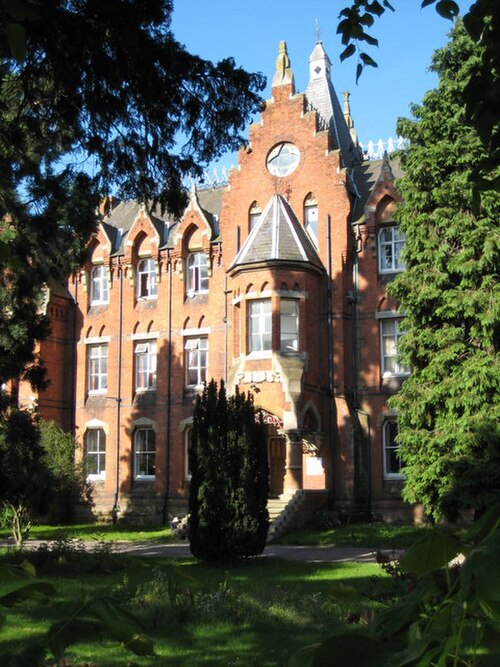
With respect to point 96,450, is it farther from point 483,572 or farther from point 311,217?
point 483,572

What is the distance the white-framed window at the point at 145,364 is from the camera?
32750 mm

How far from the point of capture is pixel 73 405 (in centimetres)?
3416

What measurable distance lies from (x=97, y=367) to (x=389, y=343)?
1316cm

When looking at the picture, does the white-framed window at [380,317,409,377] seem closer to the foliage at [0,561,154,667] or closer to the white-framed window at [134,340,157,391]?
the white-framed window at [134,340,157,391]

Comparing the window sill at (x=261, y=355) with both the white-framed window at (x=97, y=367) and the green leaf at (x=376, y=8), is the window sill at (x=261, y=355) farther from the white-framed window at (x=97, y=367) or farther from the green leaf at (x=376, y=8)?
the green leaf at (x=376, y=8)

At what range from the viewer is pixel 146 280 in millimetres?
33781

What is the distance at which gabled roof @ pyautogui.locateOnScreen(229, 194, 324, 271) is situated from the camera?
1089 inches

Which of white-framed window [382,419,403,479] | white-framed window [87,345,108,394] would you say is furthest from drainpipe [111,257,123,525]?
white-framed window [382,419,403,479]

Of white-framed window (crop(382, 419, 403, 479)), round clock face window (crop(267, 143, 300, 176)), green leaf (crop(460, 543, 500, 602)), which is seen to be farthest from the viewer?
round clock face window (crop(267, 143, 300, 176))

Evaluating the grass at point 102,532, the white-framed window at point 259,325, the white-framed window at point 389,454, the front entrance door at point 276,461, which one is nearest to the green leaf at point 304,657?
the grass at point 102,532

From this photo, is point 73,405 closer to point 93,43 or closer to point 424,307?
point 424,307

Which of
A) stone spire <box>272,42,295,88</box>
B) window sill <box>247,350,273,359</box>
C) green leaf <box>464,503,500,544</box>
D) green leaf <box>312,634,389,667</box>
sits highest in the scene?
stone spire <box>272,42,295,88</box>

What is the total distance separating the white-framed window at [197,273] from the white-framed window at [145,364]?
117 inches

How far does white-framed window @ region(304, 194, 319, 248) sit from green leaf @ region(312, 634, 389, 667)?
28.9 meters
